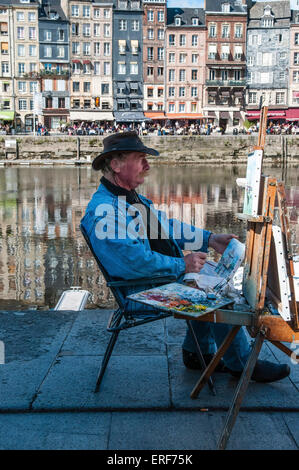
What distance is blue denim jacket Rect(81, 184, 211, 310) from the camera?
2.67 metres

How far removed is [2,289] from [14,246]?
3591 mm

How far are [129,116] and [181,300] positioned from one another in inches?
1865

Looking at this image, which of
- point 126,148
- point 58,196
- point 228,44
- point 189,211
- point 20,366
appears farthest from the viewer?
point 228,44

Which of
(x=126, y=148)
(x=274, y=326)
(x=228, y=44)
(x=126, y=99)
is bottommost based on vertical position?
(x=274, y=326)

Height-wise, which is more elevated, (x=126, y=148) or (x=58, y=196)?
(x=126, y=148)

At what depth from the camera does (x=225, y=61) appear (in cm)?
5028

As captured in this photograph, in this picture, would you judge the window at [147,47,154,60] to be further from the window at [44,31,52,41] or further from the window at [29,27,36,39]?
the window at [29,27,36,39]

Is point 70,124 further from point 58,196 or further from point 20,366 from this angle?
point 20,366

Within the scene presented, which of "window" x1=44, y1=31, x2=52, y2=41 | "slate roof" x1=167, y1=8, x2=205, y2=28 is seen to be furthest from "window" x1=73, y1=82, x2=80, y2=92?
"slate roof" x1=167, y1=8, x2=205, y2=28

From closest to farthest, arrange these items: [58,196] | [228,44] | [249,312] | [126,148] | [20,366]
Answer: [249,312]
[126,148]
[20,366]
[58,196]
[228,44]

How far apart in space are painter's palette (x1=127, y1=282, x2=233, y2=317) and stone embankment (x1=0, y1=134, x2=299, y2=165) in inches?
1343

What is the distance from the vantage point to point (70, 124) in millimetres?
47219
